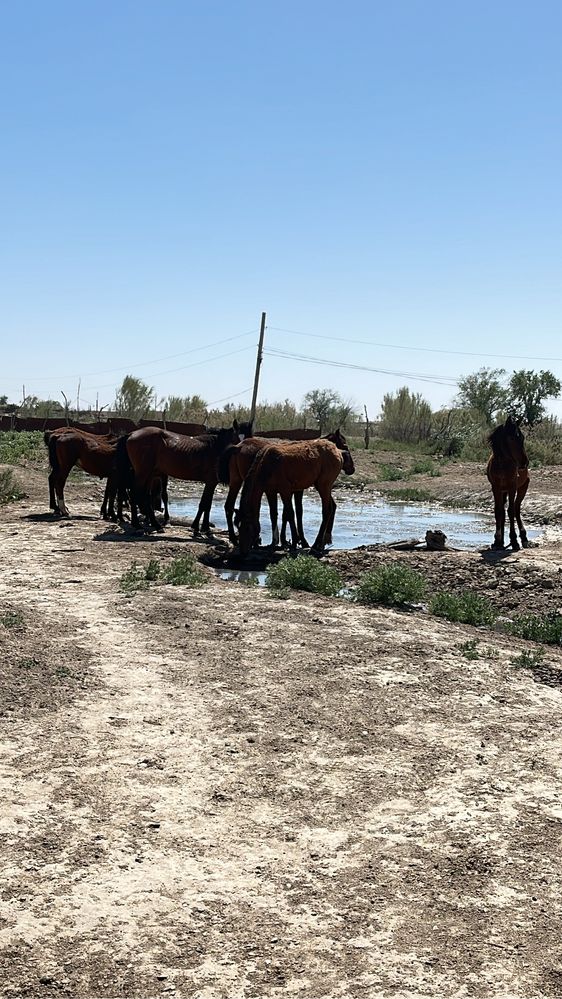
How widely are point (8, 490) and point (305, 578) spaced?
9.57m

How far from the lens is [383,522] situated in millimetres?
19828

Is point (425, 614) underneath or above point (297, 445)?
underneath

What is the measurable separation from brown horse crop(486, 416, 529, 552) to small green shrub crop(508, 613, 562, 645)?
12.1 ft

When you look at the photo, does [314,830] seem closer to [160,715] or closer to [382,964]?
[382,964]

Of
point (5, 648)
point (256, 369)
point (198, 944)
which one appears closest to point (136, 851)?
point (198, 944)

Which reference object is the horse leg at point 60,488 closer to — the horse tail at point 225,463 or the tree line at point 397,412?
the horse tail at point 225,463

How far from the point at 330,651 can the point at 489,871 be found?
12.2ft

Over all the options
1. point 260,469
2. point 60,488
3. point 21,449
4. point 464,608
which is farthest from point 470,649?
point 21,449

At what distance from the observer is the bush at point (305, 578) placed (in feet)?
35.5

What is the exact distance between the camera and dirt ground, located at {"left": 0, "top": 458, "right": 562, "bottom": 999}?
3.62 m

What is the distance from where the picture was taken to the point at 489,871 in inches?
172

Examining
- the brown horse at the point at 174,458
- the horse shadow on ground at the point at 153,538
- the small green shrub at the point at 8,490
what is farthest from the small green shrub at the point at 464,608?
the small green shrub at the point at 8,490

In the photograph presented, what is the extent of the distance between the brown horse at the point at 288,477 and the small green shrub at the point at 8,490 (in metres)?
6.52

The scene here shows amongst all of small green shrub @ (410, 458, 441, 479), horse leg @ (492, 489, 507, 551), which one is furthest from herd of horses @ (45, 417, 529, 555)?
small green shrub @ (410, 458, 441, 479)
